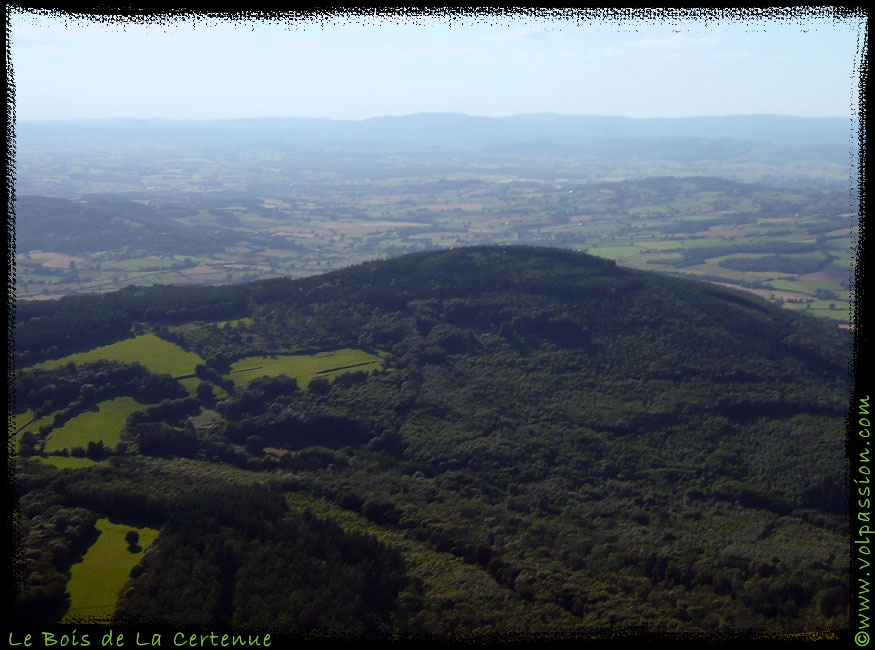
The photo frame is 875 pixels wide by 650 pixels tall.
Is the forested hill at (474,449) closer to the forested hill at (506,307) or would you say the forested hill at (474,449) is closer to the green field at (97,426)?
the forested hill at (506,307)

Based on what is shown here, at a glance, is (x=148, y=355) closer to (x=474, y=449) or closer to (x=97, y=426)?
(x=97, y=426)

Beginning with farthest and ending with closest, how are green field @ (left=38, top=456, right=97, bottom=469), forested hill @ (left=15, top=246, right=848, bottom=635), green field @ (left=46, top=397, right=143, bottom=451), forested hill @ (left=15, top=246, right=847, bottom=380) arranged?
forested hill @ (left=15, top=246, right=847, bottom=380) → green field @ (left=46, top=397, right=143, bottom=451) → green field @ (left=38, top=456, right=97, bottom=469) → forested hill @ (left=15, top=246, right=848, bottom=635)

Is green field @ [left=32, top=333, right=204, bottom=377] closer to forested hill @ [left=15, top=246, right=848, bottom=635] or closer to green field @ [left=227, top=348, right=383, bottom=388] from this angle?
forested hill @ [left=15, top=246, right=848, bottom=635]

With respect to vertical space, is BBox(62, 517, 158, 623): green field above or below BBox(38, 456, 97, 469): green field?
above

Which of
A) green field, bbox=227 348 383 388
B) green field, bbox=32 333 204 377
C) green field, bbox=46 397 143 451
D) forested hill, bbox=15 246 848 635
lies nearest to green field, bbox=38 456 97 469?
forested hill, bbox=15 246 848 635

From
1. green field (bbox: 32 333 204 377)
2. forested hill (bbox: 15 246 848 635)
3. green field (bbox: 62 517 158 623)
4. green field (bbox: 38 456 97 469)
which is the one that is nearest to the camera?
green field (bbox: 62 517 158 623)

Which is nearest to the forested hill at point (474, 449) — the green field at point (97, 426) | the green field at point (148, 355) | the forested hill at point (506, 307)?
the forested hill at point (506, 307)

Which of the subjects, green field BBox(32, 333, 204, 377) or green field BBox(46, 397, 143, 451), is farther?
green field BBox(32, 333, 204, 377)
